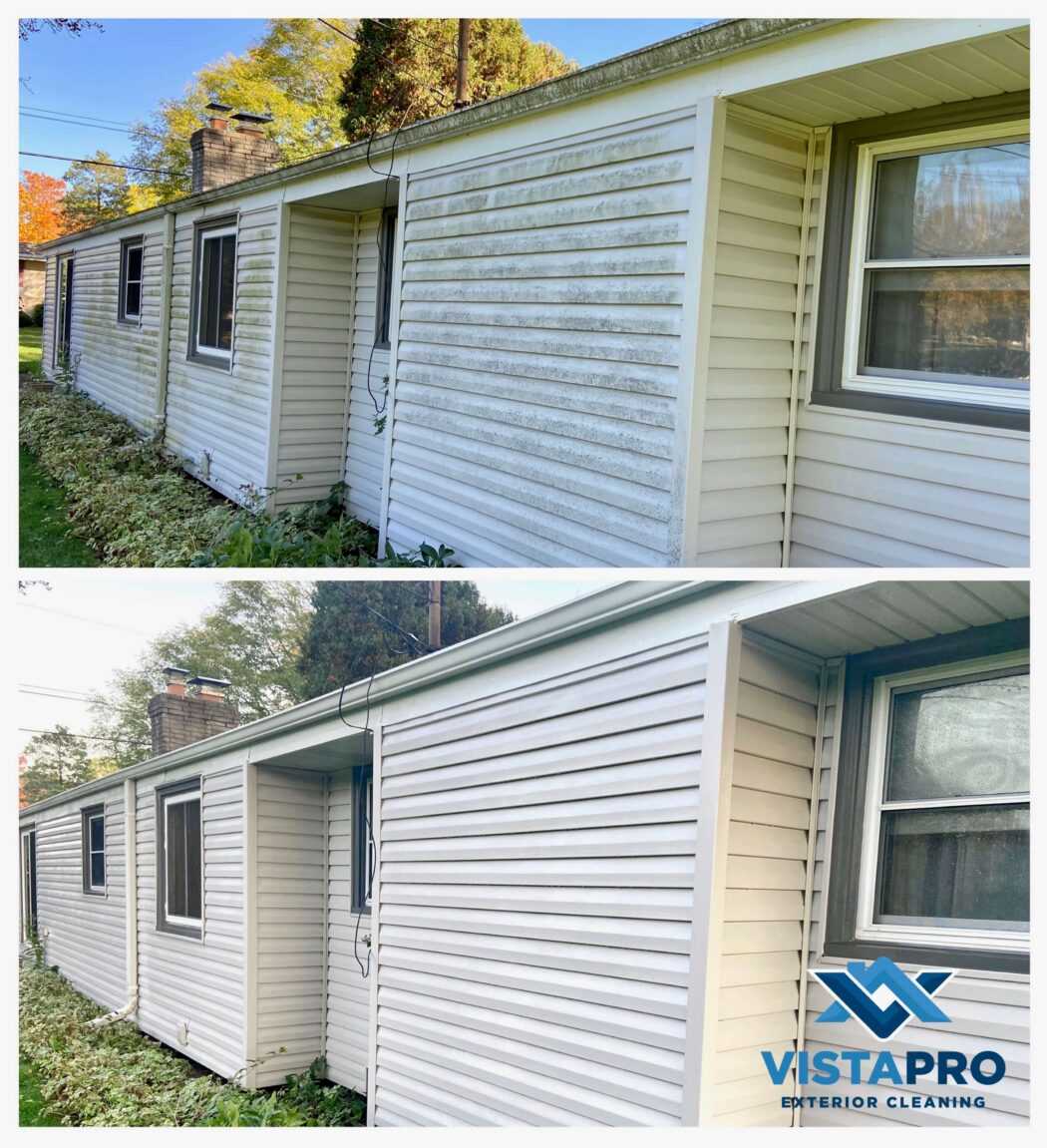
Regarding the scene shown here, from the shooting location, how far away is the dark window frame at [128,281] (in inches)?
535

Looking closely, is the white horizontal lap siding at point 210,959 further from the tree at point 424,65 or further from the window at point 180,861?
the tree at point 424,65

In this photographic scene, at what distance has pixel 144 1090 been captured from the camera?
25.0 ft

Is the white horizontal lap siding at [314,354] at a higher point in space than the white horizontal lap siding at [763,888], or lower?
higher

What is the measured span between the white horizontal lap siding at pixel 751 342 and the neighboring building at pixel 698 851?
1024 mm

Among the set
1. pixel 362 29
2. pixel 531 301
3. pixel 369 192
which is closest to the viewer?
pixel 531 301

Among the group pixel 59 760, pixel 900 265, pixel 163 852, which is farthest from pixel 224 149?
pixel 59 760

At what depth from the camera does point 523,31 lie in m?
26.3

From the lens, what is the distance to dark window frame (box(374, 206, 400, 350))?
885cm

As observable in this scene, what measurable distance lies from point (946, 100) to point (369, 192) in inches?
196

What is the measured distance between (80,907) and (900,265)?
11.0 metres

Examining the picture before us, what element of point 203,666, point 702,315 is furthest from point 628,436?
point 203,666

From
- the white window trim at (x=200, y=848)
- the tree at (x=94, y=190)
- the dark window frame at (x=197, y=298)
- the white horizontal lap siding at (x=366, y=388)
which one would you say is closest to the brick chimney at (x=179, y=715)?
the dark window frame at (x=197, y=298)

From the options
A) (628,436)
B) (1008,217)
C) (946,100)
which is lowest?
(628,436)

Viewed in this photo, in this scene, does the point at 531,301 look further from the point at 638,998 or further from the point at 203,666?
the point at 203,666
